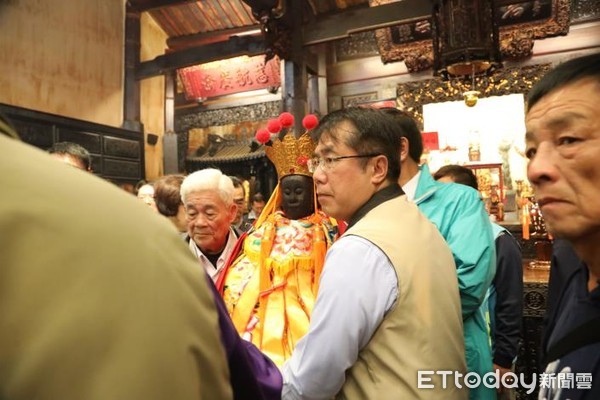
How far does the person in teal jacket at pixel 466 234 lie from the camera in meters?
1.79

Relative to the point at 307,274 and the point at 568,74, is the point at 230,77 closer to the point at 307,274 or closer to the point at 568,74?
the point at 307,274

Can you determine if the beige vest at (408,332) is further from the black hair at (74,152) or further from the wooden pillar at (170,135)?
the wooden pillar at (170,135)

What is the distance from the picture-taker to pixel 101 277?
40 cm

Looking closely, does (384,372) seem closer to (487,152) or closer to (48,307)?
(48,307)

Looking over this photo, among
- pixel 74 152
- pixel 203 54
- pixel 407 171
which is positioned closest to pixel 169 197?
pixel 74 152

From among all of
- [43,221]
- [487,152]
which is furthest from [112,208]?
[487,152]

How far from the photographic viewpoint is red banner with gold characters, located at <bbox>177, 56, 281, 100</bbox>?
27.4 feet

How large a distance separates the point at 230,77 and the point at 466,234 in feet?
24.5

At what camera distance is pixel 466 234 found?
1.87 metres

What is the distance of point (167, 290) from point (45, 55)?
8.07 metres

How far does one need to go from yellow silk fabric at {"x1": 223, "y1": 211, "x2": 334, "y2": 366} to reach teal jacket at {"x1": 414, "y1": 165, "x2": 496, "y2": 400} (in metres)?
0.60

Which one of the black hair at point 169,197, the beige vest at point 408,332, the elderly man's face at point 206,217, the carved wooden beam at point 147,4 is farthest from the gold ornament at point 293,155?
the carved wooden beam at point 147,4

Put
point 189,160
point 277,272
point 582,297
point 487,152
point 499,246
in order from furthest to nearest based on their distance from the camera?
point 189,160
point 487,152
point 499,246
point 277,272
point 582,297

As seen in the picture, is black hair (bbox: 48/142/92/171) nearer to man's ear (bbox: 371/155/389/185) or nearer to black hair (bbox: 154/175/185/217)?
black hair (bbox: 154/175/185/217)
